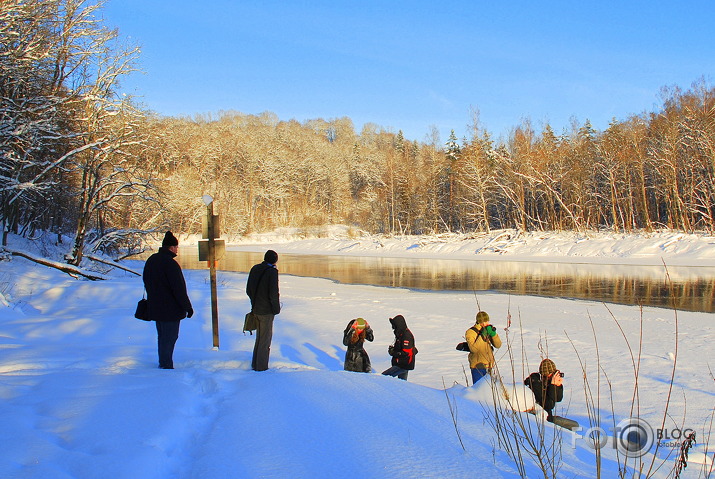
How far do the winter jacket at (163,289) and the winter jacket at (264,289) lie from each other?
2.83 feet

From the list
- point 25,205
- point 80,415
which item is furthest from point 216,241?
point 25,205

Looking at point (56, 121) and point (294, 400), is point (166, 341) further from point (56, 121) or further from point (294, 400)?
point (56, 121)

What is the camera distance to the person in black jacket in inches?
250

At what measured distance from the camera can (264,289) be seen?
6.37 m

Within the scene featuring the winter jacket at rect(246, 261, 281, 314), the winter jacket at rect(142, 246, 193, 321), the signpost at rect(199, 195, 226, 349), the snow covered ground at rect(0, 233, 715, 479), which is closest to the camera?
the snow covered ground at rect(0, 233, 715, 479)

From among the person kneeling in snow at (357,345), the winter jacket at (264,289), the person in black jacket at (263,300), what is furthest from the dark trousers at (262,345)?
the person kneeling in snow at (357,345)

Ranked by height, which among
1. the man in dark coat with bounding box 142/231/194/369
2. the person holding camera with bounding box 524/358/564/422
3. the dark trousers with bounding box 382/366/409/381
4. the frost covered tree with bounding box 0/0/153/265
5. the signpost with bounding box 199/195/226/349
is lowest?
the dark trousers with bounding box 382/366/409/381

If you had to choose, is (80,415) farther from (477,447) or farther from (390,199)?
(390,199)

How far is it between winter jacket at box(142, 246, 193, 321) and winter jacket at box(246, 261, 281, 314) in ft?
2.83

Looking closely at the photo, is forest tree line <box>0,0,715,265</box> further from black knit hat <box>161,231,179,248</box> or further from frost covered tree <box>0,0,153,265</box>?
black knit hat <box>161,231,179,248</box>

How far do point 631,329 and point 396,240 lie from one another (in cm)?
4655

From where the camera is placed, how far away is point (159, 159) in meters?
28.1

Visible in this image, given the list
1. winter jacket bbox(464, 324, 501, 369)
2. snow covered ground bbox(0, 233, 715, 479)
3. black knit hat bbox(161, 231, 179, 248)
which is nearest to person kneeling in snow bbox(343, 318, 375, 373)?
snow covered ground bbox(0, 233, 715, 479)

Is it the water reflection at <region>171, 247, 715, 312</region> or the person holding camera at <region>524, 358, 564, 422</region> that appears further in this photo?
the water reflection at <region>171, 247, 715, 312</region>
